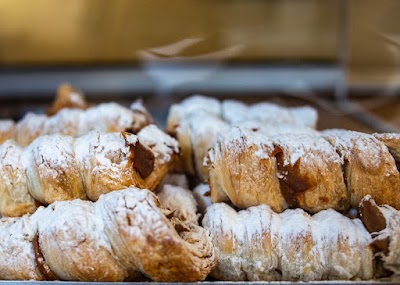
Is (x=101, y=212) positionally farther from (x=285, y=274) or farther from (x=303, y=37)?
(x=303, y=37)

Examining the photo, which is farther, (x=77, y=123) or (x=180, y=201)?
(x=77, y=123)

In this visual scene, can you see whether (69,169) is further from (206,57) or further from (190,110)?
(206,57)

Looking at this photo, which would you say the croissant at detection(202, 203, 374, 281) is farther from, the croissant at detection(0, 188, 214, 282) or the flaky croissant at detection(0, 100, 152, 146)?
the flaky croissant at detection(0, 100, 152, 146)

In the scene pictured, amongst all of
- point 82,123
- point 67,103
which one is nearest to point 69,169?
point 82,123

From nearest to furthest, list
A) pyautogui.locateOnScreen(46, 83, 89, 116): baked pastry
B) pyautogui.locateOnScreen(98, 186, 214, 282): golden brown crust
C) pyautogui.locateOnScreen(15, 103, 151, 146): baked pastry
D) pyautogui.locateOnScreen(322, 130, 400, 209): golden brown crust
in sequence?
pyautogui.locateOnScreen(98, 186, 214, 282): golden brown crust, pyautogui.locateOnScreen(322, 130, 400, 209): golden brown crust, pyautogui.locateOnScreen(15, 103, 151, 146): baked pastry, pyautogui.locateOnScreen(46, 83, 89, 116): baked pastry

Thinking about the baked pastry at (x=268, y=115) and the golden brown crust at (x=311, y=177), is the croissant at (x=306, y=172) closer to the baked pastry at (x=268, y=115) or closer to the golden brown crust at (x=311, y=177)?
the golden brown crust at (x=311, y=177)

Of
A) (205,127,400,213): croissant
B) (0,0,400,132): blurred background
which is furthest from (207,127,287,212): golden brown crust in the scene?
(0,0,400,132): blurred background

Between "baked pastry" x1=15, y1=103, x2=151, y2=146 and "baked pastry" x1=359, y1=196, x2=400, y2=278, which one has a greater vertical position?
"baked pastry" x1=15, y1=103, x2=151, y2=146
